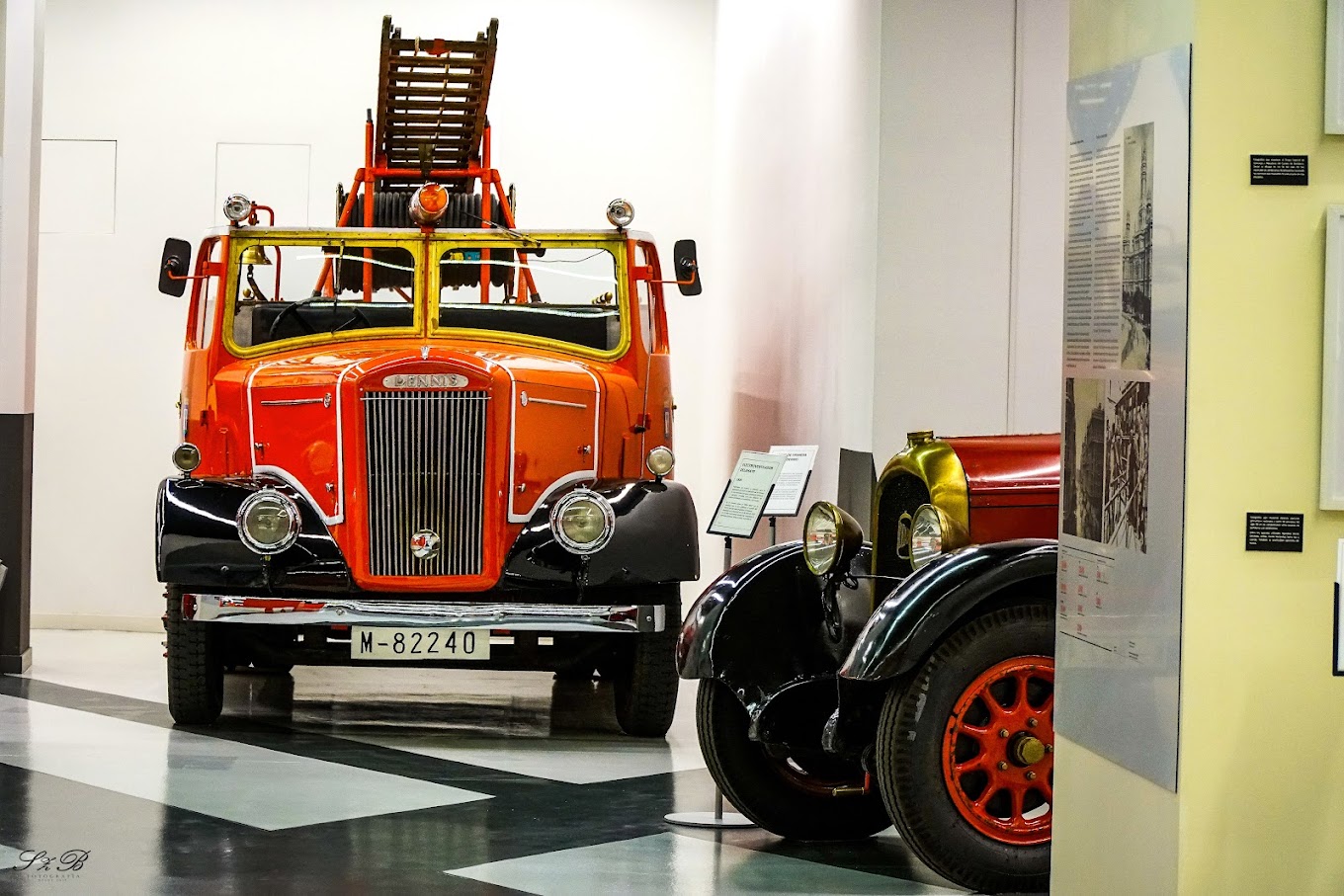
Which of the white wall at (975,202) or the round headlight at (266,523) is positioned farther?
the round headlight at (266,523)

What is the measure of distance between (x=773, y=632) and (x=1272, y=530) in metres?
1.90

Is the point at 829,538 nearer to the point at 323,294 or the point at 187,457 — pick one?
the point at 187,457

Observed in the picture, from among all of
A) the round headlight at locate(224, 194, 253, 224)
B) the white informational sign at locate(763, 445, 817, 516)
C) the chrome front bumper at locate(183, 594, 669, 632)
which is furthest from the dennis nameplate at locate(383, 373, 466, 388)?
the white informational sign at locate(763, 445, 817, 516)

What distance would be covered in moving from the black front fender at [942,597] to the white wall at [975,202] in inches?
70.2

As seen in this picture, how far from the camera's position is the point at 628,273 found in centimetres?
695

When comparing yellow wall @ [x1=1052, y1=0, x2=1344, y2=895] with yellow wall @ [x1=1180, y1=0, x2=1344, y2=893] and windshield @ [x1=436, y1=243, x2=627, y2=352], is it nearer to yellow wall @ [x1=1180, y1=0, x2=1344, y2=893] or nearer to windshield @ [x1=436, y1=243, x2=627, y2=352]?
yellow wall @ [x1=1180, y1=0, x2=1344, y2=893]

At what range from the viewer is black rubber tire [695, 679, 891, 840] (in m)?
4.47

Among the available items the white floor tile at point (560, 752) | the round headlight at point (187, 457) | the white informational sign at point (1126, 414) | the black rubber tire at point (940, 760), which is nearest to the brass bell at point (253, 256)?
the round headlight at point (187, 457)

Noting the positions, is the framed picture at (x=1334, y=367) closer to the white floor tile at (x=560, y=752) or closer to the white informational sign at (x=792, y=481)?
the white informational sign at (x=792, y=481)

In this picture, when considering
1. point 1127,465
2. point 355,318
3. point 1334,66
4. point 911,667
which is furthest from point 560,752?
point 1334,66

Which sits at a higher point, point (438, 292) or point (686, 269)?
point (686, 269)

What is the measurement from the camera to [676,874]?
411cm

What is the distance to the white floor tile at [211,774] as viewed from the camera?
478 centimetres

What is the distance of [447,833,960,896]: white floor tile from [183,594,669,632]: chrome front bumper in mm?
1551
